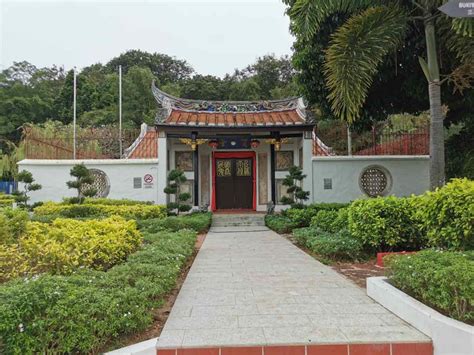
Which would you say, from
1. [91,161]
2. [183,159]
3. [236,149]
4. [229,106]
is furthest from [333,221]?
[91,161]

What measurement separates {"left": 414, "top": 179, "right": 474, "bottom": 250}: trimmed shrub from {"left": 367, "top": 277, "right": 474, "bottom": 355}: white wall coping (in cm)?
139

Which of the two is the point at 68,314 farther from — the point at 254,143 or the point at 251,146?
the point at 251,146

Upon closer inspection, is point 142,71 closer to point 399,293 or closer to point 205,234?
point 205,234

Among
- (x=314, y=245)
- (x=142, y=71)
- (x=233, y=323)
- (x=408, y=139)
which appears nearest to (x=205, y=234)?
(x=314, y=245)

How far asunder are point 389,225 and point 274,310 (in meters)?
3.29

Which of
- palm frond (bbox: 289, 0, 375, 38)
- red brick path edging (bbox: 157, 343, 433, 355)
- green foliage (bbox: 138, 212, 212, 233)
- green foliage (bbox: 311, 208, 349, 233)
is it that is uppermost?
palm frond (bbox: 289, 0, 375, 38)

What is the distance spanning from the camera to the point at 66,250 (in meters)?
4.66

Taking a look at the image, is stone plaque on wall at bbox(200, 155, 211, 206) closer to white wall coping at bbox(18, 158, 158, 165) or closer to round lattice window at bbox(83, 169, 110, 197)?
white wall coping at bbox(18, 158, 158, 165)

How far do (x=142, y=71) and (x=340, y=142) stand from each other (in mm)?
19607

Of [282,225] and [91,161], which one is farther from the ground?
[91,161]

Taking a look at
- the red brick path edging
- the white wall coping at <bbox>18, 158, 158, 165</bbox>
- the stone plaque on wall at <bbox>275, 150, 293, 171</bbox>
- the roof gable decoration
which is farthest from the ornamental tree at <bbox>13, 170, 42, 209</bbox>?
the red brick path edging

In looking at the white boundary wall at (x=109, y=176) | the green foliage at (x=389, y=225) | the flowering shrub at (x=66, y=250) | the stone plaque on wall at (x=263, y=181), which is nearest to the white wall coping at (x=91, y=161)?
the white boundary wall at (x=109, y=176)

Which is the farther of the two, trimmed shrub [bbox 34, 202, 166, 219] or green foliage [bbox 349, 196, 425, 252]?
trimmed shrub [bbox 34, 202, 166, 219]

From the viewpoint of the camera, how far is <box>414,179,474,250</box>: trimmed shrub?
460 cm
